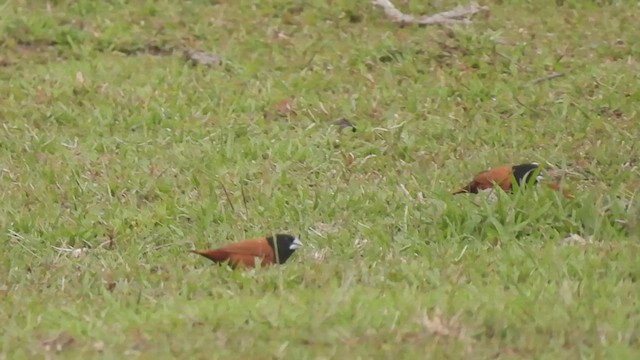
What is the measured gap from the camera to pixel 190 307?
4.60 meters

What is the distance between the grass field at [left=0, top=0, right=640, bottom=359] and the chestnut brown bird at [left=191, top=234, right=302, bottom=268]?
3.1 inches

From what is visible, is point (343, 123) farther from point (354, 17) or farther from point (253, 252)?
point (253, 252)

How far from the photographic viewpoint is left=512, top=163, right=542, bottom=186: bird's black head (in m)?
6.12

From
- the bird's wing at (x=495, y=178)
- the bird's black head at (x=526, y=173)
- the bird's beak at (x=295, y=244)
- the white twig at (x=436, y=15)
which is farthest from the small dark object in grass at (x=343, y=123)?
the bird's beak at (x=295, y=244)

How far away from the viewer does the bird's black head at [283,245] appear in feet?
17.9

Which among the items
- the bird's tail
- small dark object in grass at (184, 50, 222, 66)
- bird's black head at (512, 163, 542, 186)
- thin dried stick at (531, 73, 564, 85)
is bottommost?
thin dried stick at (531, 73, 564, 85)

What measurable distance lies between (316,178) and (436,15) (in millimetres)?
3386

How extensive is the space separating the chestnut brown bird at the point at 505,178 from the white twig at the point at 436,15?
Answer: 143 inches

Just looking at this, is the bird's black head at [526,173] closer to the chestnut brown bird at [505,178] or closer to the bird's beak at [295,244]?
the chestnut brown bird at [505,178]

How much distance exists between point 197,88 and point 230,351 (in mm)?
4877

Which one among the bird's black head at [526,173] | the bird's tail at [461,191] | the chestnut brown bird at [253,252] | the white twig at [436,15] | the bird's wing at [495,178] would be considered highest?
the chestnut brown bird at [253,252]

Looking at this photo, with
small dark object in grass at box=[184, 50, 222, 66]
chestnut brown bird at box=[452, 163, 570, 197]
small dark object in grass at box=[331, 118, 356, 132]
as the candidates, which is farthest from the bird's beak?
small dark object in grass at box=[184, 50, 222, 66]

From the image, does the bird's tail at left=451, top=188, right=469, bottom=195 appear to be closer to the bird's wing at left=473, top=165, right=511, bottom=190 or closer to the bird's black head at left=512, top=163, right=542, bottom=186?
the bird's wing at left=473, top=165, right=511, bottom=190

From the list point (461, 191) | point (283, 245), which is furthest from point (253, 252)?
point (461, 191)
